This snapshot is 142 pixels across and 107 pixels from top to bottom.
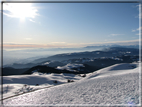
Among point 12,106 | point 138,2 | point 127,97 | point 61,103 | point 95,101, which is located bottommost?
point 12,106

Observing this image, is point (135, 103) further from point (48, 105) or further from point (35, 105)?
point (35, 105)

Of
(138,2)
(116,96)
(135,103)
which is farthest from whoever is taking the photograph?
(138,2)

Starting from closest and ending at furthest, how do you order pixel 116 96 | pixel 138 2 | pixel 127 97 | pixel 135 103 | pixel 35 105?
pixel 135 103, pixel 127 97, pixel 116 96, pixel 35 105, pixel 138 2

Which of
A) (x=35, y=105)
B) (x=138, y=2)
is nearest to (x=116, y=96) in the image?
(x=35, y=105)

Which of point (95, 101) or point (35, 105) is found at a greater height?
point (95, 101)

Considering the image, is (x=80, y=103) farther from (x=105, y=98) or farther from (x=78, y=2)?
(x=78, y=2)

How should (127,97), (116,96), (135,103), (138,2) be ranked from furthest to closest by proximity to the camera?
(138,2)
(116,96)
(127,97)
(135,103)

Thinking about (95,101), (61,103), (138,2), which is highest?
(138,2)

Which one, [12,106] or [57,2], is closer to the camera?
[12,106]

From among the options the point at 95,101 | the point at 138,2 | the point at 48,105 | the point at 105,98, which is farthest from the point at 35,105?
the point at 138,2
